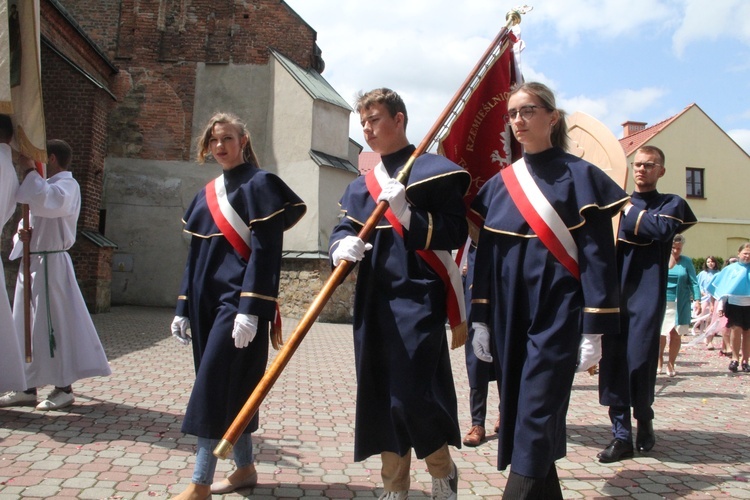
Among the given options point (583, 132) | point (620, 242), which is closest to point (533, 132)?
point (620, 242)

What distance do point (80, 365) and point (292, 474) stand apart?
2.54m

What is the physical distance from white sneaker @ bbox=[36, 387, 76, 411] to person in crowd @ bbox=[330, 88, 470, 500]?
3.37 meters

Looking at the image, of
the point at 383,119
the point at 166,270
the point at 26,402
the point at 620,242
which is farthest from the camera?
the point at 166,270

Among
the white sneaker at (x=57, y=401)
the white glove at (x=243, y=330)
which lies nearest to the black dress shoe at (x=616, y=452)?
the white glove at (x=243, y=330)

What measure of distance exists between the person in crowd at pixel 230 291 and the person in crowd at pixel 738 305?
328 inches

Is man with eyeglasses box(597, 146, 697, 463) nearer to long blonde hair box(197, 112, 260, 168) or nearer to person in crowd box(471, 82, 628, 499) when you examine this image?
person in crowd box(471, 82, 628, 499)

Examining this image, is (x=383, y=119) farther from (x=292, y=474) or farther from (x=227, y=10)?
(x=227, y=10)

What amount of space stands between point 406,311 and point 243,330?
819mm

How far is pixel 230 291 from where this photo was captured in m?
3.60

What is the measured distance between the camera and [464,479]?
4.12 m

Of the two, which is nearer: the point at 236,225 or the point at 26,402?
the point at 236,225

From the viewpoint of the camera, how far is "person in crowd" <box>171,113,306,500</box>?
342 cm

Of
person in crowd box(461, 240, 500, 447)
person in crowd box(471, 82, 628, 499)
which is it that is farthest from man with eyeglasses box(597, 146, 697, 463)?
person in crowd box(471, 82, 628, 499)

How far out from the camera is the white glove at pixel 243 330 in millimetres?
3391
